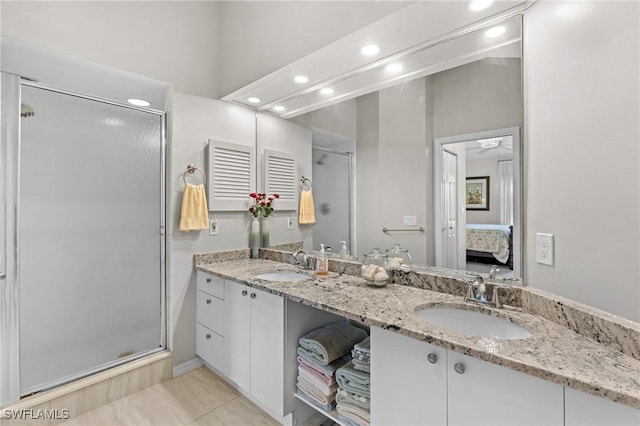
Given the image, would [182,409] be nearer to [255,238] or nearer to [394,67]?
[255,238]

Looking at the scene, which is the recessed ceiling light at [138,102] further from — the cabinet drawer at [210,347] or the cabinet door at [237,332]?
the cabinet drawer at [210,347]

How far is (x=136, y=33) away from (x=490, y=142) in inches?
92.4

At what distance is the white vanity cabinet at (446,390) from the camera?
0.81 meters

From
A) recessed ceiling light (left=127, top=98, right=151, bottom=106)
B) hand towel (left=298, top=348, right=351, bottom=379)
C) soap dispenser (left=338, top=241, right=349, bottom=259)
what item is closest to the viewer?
hand towel (left=298, top=348, right=351, bottom=379)

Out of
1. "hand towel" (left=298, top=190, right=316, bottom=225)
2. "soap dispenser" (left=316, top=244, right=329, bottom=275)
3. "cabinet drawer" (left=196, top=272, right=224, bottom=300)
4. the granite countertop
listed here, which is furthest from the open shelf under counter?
"hand towel" (left=298, top=190, right=316, bottom=225)

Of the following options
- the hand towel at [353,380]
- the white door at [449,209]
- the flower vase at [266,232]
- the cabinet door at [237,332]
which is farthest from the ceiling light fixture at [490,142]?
the flower vase at [266,232]

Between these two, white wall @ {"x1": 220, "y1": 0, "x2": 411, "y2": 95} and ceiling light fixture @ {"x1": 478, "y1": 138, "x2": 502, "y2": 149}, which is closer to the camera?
ceiling light fixture @ {"x1": 478, "y1": 138, "x2": 502, "y2": 149}

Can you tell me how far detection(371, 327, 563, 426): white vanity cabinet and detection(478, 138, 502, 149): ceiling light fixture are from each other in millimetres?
995

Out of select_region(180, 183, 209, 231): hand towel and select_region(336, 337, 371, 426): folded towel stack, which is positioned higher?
select_region(180, 183, 209, 231): hand towel

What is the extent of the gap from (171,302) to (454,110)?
2.25m

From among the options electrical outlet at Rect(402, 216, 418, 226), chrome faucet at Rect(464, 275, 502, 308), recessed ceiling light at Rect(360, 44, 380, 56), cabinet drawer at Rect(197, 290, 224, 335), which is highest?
recessed ceiling light at Rect(360, 44, 380, 56)

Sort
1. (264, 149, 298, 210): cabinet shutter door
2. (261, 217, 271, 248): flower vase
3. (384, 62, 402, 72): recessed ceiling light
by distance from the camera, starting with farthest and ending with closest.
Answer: (261, 217, 271, 248): flower vase → (264, 149, 298, 210): cabinet shutter door → (384, 62, 402, 72): recessed ceiling light

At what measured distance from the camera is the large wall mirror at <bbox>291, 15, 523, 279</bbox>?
1.39m

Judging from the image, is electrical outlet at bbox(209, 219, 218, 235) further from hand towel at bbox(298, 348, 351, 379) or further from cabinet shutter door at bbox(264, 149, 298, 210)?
hand towel at bbox(298, 348, 351, 379)
